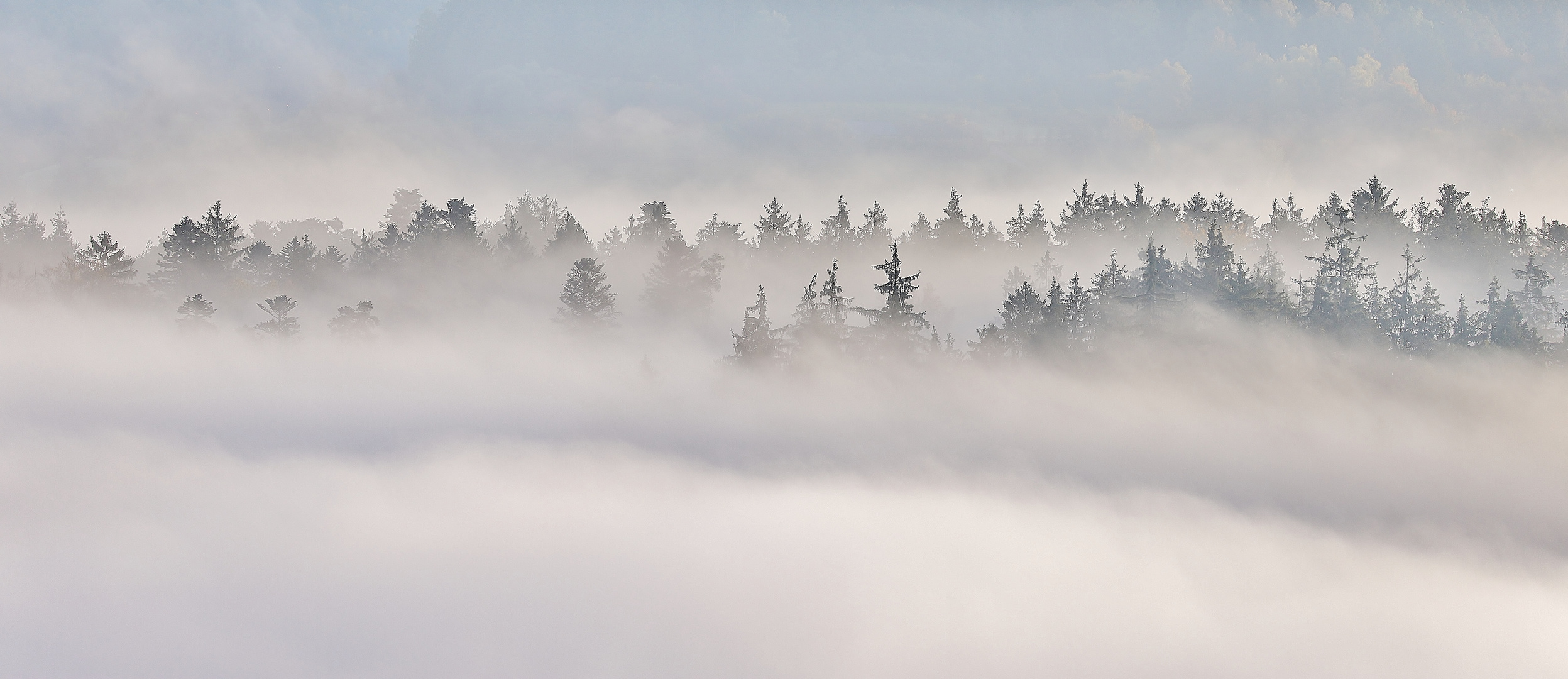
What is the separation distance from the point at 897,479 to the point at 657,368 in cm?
3865

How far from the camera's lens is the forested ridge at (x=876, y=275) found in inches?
3068

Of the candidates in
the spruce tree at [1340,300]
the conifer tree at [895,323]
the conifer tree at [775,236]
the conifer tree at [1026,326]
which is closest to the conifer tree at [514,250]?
the conifer tree at [775,236]

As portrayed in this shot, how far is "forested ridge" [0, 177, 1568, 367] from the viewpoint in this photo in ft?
256

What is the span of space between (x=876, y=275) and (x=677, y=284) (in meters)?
43.9

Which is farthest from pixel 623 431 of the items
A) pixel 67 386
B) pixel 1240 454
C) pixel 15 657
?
pixel 15 657

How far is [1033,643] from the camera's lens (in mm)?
154250

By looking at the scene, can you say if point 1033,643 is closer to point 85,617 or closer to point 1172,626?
point 1172,626

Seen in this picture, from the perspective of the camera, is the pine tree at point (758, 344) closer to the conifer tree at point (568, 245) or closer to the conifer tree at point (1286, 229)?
the conifer tree at point (568, 245)

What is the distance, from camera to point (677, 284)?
3620 inches

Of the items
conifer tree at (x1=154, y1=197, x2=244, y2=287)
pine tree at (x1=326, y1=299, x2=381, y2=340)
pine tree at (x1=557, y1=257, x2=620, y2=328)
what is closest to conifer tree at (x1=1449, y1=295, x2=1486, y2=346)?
pine tree at (x1=557, y1=257, x2=620, y2=328)

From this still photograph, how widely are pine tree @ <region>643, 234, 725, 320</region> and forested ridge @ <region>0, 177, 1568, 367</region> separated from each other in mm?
206

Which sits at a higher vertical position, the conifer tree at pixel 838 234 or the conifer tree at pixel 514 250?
the conifer tree at pixel 838 234

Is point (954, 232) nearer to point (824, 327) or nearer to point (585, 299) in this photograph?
point (585, 299)

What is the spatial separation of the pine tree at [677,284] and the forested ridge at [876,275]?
21 cm
